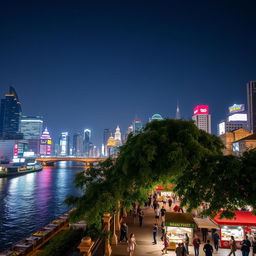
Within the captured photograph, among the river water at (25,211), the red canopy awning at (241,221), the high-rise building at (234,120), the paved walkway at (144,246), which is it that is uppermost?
the high-rise building at (234,120)

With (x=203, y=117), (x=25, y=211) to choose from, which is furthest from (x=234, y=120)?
(x=25, y=211)

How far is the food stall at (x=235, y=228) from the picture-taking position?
1498 centimetres

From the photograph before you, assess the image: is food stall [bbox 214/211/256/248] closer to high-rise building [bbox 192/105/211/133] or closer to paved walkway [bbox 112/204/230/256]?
paved walkway [bbox 112/204/230/256]

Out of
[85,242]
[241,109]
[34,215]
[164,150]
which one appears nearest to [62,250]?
[85,242]

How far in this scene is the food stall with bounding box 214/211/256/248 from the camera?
14980 millimetres

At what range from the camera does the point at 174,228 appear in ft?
51.0

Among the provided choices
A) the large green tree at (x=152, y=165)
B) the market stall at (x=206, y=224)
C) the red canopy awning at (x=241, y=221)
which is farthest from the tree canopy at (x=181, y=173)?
the market stall at (x=206, y=224)

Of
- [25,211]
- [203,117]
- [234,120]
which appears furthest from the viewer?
[203,117]

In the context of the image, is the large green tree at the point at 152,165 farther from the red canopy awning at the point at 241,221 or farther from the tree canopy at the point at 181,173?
the red canopy awning at the point at 241,221

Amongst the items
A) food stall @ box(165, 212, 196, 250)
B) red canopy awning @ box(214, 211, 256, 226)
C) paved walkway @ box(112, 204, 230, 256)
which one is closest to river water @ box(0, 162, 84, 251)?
paved walkway @ box(112, 204, 230, 256)

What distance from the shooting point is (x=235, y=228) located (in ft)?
50.7

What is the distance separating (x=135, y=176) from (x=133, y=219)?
1380 centimetres

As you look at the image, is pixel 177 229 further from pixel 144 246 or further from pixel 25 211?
pixel 25 211

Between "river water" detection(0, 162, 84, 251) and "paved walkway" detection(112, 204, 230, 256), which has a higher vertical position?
"paved walkway" detection(112, 204, 230, 256)
